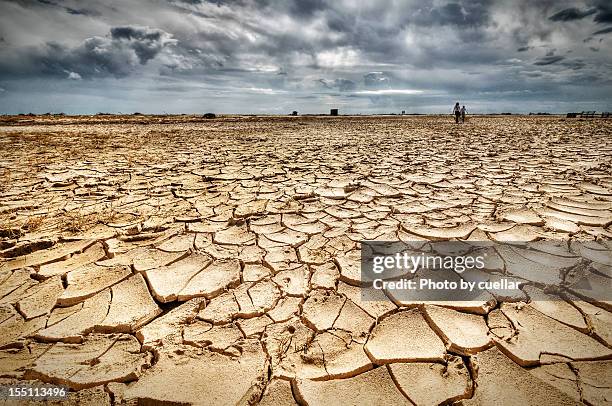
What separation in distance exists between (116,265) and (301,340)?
123cm

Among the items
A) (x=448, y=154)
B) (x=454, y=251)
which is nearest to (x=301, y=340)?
(x=454, y=251)

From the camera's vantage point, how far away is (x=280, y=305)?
1368 mm

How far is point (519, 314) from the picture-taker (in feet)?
4.15

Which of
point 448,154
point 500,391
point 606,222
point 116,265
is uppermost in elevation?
point 448,154

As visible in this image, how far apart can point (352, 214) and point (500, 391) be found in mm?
1572

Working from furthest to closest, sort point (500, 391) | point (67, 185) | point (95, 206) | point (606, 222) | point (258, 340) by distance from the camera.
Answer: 1. point (67, 185)
2. point (95, 206)
3. point (606, 222)
4. point (258, 340)
5. point (500, 391)

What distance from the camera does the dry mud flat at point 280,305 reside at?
1000 millimetres

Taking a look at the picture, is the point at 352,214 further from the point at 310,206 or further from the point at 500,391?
the point at 500,391

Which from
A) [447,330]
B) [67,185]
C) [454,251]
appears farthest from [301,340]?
[67,185]

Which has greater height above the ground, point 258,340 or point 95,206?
point 95,206

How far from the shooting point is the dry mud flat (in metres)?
1.00

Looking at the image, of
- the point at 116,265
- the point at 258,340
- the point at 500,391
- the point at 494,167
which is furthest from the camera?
the point at 494,167

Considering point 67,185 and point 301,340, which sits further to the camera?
point 67,185

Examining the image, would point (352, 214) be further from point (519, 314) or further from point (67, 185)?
point (67, 185)
